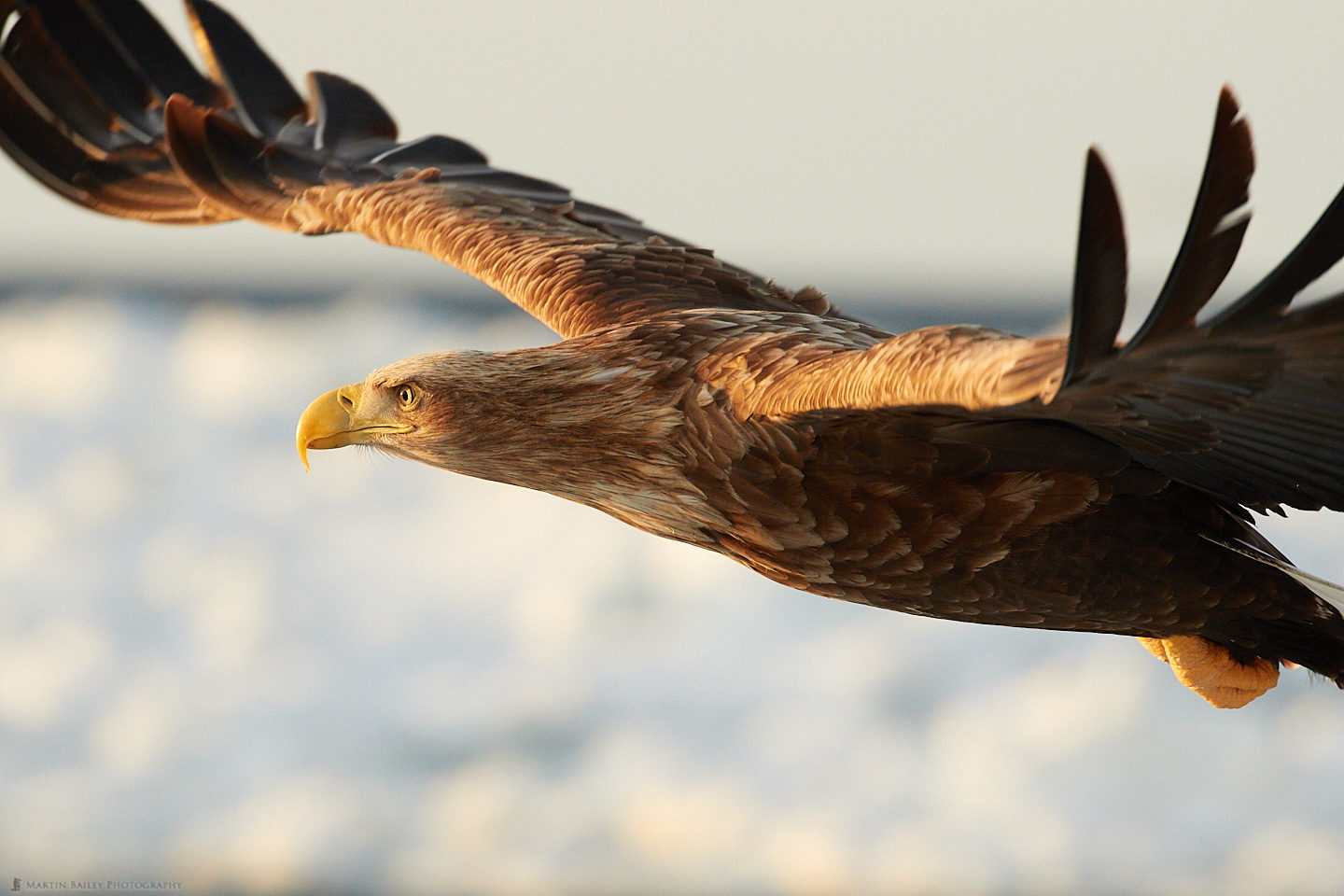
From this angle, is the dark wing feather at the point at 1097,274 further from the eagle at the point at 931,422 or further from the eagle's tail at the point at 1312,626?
the eagle's tail at the point at 1312,626

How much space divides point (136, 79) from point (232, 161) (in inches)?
23.0

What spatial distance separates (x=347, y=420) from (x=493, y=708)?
45.2 ft

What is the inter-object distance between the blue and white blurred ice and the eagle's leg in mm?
11722

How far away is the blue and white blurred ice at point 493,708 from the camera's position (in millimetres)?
15570

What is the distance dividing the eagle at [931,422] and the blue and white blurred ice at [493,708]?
11.7 meters

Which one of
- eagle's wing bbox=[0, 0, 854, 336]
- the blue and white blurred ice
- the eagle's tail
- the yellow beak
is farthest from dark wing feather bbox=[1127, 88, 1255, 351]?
the blue and white blurred ice

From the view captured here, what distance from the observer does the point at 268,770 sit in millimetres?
17594

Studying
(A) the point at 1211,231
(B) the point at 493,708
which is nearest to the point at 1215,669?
(A) the point at 1211,231

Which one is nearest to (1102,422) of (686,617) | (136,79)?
(136,79)

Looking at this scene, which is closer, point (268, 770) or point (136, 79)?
point (136, 79)

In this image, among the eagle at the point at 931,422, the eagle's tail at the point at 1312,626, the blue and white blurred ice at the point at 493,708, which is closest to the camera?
the eagle at the point at 931,422

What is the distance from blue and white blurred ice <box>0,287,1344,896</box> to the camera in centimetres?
1557

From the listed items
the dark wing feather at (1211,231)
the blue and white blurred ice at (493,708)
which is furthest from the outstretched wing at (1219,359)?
the blue and white blurred ice at (493,708)

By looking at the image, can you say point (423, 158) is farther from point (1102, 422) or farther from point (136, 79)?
point (1102, 422)
